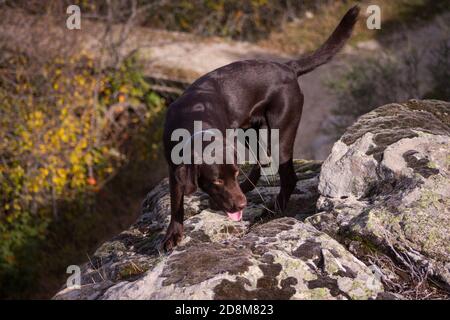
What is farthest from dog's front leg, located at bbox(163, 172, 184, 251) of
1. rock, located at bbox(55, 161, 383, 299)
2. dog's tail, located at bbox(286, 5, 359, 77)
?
dog's tail, located at bbox(286, 5, 359, 77)

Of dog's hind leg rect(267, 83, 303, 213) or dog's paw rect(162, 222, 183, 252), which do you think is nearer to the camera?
dog's paw rect(162, 222, 183, 252)

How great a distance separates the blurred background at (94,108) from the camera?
9078mm

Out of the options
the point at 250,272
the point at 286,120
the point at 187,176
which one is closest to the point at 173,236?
the point at 187,176

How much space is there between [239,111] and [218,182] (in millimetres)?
837

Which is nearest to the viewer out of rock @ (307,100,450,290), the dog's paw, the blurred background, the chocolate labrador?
rock @ (307,100,450,290)

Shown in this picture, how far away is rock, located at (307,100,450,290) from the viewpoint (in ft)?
10.3

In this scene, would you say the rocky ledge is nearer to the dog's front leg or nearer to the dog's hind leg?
the dog's front leg

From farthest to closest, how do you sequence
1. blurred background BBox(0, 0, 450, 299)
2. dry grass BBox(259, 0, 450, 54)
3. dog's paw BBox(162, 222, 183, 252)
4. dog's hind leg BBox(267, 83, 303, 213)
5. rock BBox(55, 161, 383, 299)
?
dry grass BBox(259, 0, 450, 54)
blurred background BBox(0, 0, 450, 299)
dog's hind leg BBox(267, 83, 303, 213)
dog's paw BBox(162, 222, 183, 252)
rock BBox(55, 161, 383, 299)

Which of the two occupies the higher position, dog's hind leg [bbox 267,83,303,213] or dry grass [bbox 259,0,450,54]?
dry grass [bbox 259,0,450,54]

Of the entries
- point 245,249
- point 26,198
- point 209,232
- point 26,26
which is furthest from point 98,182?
point 245,249

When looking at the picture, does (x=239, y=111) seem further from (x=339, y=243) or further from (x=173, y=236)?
(x=339, y=243)

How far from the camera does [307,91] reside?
38.6ft

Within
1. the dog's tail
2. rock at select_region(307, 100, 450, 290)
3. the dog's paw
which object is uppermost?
the dog's tail

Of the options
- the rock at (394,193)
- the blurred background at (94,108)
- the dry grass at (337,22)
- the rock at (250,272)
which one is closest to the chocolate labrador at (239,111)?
the rock at (250,272)
